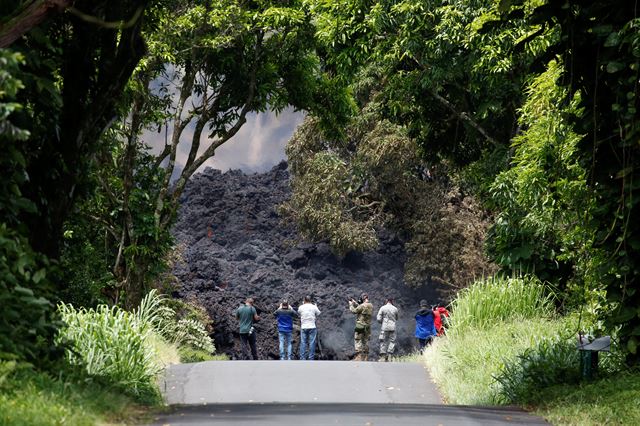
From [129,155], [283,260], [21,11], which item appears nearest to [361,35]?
[129,155]

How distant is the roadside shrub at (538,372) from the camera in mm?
13688

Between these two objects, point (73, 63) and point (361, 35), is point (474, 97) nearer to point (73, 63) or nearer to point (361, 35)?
point (361, 35)

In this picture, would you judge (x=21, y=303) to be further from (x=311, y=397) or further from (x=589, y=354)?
A: (x=311, y=397)

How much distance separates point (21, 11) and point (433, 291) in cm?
3891

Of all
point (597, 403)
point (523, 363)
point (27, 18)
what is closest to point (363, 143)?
point (523, 363)

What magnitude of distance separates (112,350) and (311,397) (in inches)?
147

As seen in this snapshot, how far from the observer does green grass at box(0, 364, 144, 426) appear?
847cm

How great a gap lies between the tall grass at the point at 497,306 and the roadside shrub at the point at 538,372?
15.7 feet

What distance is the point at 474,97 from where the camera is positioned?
90.1 feet

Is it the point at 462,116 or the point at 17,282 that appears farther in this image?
the point at 462,116

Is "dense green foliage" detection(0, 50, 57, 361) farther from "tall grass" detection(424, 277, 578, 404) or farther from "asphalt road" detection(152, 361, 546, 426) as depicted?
"tall grass" detection(424, 277, 578, 404)

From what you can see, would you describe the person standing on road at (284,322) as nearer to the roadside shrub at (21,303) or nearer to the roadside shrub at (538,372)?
the roadside shrub at (538,372)

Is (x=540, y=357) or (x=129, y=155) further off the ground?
(x=129, y=155)

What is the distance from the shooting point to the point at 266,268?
179 ft
